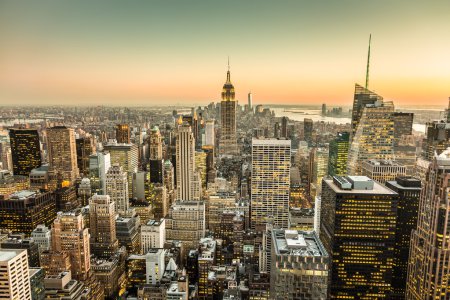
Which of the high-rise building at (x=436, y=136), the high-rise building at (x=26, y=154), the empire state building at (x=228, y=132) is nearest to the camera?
the high-rise building at (x=436, y=136)

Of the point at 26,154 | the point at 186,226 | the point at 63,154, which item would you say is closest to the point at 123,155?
the point at 63,154

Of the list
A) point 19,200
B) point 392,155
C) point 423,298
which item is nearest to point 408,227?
point 423,298

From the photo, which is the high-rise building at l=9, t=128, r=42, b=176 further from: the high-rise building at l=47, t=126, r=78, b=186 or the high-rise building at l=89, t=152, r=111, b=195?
the high-rise building at l=89, t=152, r=111, b=195

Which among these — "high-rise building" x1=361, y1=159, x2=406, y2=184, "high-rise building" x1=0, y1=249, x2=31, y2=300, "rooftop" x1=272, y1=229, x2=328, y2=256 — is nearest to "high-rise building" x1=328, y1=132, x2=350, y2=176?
"high-rise building" x1=361, y1=159, x2=406, y2=184

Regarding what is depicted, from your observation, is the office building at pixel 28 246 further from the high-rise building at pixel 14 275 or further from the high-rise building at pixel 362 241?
the high-rise building at pixel 362 241

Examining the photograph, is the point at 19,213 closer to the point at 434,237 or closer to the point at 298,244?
the point at 298,244

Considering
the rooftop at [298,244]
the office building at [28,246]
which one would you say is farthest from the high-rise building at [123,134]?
the rooftop at [298,244]
